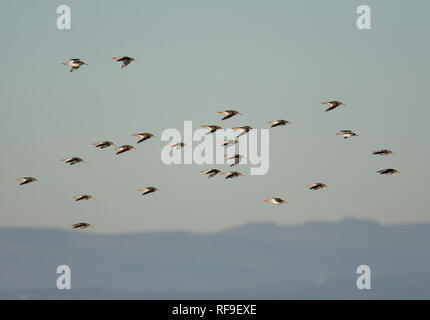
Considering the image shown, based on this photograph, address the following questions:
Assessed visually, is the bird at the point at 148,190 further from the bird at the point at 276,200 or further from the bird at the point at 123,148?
the bird at the point at 276,200

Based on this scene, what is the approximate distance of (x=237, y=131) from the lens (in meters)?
148

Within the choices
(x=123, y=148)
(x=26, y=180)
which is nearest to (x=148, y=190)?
(x=123, y=148)

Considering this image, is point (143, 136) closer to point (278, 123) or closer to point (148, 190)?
point (148, 190)

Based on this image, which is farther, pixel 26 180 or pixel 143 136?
pixel 26 180

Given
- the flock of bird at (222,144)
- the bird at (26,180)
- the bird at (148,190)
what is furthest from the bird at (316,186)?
the bird at (26,180)

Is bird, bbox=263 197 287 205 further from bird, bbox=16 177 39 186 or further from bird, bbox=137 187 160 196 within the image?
bird, bbox=16 177 39 186

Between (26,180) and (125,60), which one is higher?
(125,60)

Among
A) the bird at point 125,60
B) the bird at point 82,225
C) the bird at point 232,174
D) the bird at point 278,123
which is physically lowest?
the bird at point 82,225

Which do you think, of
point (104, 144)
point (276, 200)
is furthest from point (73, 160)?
point (276, 200)

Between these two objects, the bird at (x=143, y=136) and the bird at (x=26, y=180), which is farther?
the bird at (x=26, y=180)
